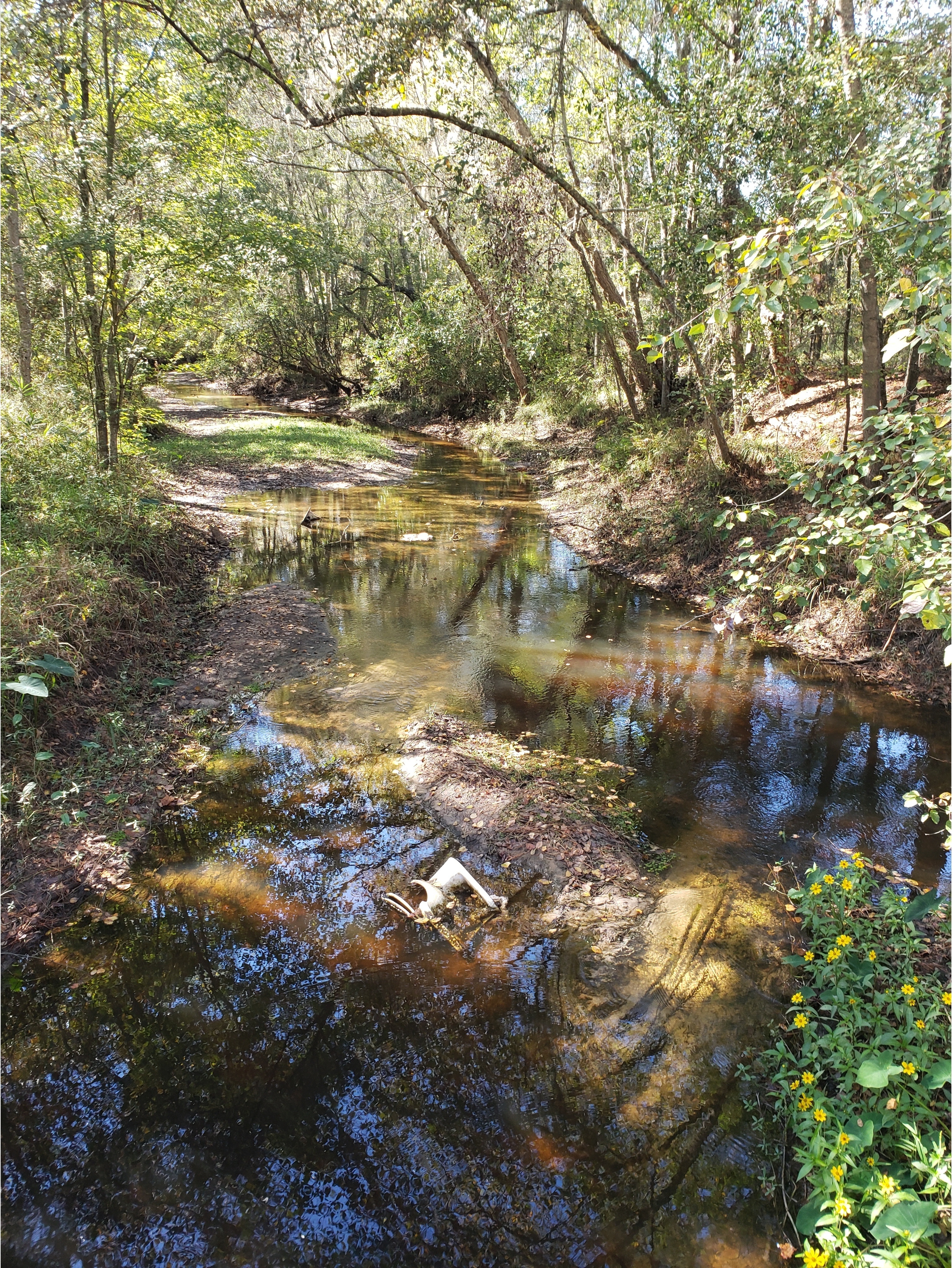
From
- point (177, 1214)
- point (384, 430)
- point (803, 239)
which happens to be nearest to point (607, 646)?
point (803, 239)

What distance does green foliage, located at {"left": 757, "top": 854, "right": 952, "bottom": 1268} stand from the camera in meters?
2.31

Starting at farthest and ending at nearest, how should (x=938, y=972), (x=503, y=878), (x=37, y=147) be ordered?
(x=37, y=147) < (x=503, y=878) < (x=938, y=972)

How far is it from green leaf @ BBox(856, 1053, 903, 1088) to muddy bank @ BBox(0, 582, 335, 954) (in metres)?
4.17

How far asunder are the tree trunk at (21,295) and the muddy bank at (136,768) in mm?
6434

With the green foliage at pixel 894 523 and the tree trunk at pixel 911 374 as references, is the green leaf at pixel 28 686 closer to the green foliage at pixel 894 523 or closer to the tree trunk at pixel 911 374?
the green foliage at pixel 894 523

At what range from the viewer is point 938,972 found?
10.8 ft

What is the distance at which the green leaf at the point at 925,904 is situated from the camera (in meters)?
3.02

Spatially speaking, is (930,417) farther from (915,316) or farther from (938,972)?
(938,972)

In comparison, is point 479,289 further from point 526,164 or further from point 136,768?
point 136,768

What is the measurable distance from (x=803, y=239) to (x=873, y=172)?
12.1ft

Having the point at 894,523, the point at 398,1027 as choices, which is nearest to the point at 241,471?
the point at 398,1027

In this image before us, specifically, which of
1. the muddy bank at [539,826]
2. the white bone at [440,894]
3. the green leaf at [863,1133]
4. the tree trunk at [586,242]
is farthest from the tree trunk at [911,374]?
the green leaf at [863,1133]

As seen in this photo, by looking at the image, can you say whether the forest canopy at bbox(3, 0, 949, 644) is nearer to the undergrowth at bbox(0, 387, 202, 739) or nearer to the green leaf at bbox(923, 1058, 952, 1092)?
the undergrowth at bbox(0, 387, 202, 739)

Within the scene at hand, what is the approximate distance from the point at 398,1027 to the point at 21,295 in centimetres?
1285
